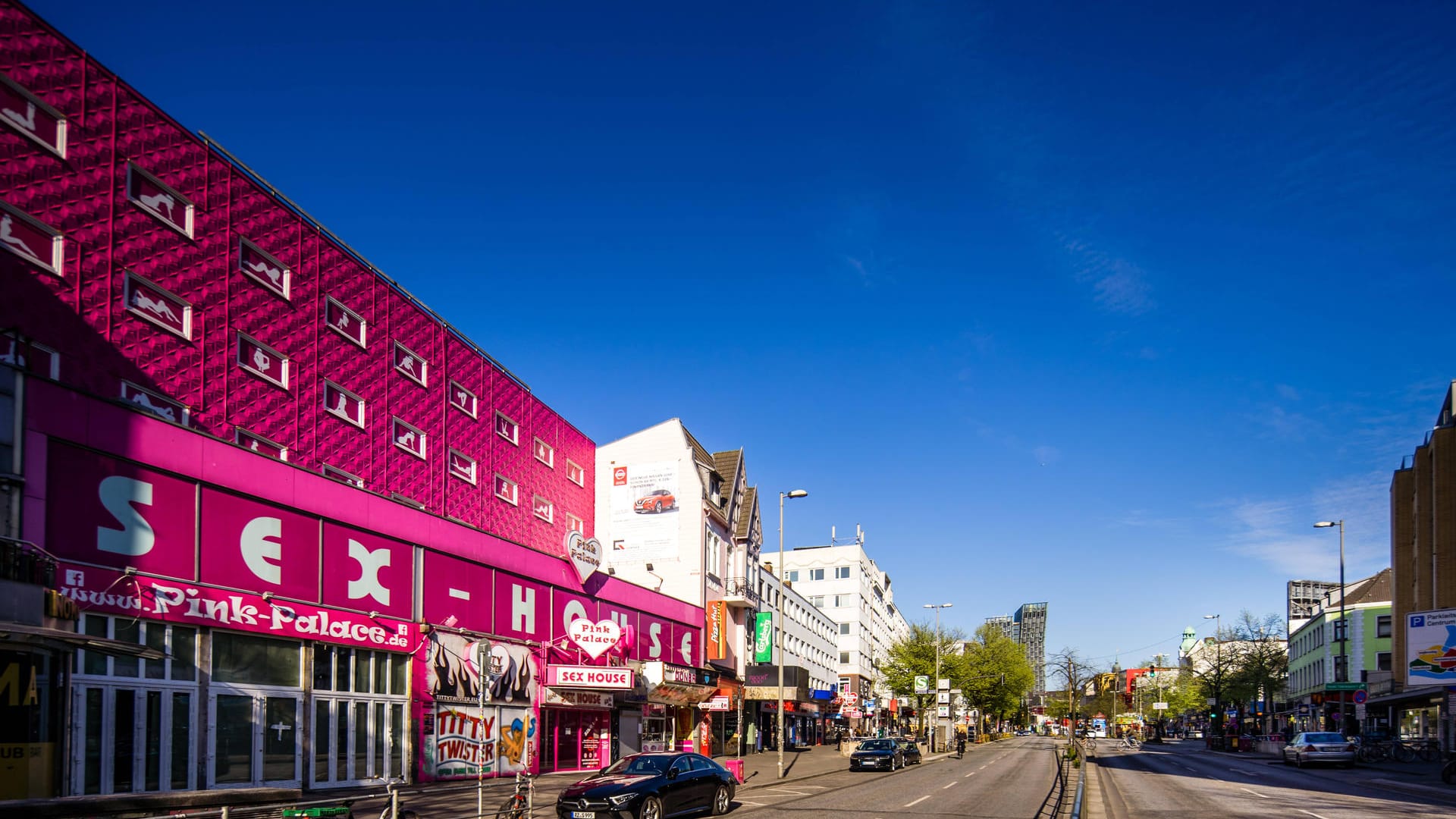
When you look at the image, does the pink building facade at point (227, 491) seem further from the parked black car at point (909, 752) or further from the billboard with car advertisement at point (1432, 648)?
the billboard with car advertisement at point (1432, 648)

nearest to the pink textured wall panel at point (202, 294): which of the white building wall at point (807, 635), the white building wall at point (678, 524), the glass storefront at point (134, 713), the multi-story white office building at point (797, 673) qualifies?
the glass storefront at point (134, 713)

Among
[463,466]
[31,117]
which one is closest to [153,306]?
[31,117]

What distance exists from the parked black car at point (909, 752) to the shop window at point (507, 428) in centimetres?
2184

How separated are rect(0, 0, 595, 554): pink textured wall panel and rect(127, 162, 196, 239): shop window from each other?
0.06 meters

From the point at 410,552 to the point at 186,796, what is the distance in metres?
16.8

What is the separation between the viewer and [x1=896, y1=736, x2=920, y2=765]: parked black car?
44.5 metres

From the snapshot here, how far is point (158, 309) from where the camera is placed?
74.3 ft

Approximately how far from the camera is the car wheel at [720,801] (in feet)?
73.1

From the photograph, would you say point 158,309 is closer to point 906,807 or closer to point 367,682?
point 367,682

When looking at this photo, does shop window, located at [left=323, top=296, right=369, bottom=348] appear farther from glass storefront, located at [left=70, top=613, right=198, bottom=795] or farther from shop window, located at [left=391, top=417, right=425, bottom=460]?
glass storefront, located at [left=70, top=613, right=198, bottom=795]

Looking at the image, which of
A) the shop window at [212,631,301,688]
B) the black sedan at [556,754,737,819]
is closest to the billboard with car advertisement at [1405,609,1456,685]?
the black sedan at [556,754,737,819]

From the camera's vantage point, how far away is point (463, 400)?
36719 mm

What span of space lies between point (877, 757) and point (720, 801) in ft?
70.0

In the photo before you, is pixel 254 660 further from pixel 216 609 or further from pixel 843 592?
pixel 843 592
